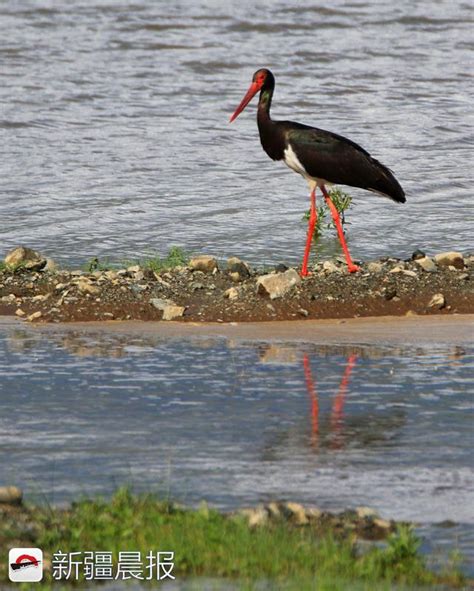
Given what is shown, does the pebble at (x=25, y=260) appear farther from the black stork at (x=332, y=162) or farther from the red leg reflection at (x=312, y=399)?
the red leg reflection at (x=312, y=399)

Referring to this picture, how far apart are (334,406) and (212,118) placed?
14945mm

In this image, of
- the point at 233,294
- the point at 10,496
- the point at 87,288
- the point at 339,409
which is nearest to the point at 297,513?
the point at 10,496

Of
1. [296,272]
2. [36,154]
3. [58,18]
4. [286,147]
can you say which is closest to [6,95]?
[36,154]

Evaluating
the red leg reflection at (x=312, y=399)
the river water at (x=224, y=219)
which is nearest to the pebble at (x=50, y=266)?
the river water at (x=224, y=219)

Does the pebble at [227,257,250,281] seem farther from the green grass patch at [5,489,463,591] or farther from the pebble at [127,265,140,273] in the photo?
the green grass patch at [5,489,463,591]

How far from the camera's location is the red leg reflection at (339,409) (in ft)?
28.3

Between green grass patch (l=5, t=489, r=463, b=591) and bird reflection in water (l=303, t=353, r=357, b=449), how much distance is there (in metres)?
1.61

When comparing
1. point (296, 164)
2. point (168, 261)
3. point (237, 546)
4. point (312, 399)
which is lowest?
point (168, 261)

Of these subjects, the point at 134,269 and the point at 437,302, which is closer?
the point at 437,302

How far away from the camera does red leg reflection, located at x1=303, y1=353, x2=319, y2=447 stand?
28.6ft

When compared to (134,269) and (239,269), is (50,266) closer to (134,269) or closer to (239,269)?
(134,269)

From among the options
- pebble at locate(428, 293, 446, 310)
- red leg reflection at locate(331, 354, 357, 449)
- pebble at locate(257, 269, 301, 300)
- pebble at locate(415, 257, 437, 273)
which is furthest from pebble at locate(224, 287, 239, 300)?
red leg reflection at locate(331, 354, 357, 449)

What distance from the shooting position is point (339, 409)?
9.30 meters

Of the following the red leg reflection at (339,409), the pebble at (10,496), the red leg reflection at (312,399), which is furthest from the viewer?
the red leg reflection at (312,399)
